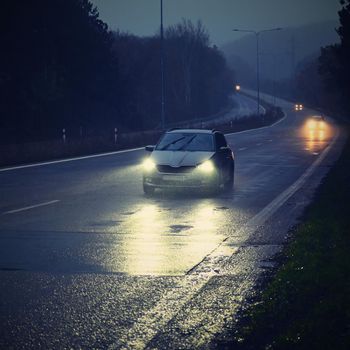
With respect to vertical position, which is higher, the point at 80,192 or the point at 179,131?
the point at 179,131

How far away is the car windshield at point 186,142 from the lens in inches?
722

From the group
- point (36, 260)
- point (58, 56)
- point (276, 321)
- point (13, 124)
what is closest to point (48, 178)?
point (36, 260)

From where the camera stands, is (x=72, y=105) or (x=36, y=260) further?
(x=72, y=105)

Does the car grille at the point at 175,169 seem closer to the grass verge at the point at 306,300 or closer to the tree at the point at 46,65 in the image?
the grass verge at the point at 306,300

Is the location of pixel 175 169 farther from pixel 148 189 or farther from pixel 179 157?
pixel 148 189

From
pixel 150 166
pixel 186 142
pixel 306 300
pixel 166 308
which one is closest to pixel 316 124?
pixel 186 142

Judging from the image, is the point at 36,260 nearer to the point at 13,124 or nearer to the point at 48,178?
the point at 48,178

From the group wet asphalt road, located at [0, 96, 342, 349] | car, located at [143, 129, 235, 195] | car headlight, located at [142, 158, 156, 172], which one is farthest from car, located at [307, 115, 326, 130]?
wet asphalt road, located at [0, 96, 342, 349]

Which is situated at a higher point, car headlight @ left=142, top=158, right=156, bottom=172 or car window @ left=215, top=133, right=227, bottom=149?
car window @ left=215, top=133, right=227, bottom=149

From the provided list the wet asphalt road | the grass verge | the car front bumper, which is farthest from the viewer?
the car front bumper

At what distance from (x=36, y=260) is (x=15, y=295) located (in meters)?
1.83

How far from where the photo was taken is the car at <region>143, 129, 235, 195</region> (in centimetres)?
1706

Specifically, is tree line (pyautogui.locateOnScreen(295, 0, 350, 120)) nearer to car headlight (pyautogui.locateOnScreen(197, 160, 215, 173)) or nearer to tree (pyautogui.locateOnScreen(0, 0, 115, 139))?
tree (pyautogui.locateOnScreen(0, 0, 115, 139))

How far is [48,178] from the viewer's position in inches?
846
